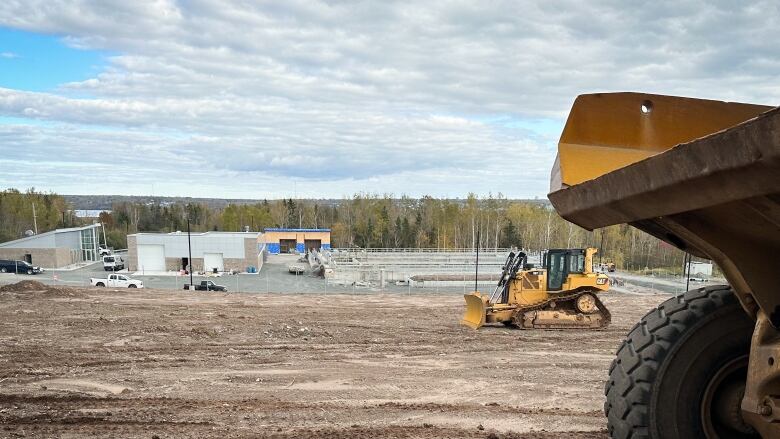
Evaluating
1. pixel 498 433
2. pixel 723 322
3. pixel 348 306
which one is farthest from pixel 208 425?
pixel 348 306

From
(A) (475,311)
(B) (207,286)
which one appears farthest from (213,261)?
(A) (475,311)

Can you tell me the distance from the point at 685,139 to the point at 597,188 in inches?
40.2

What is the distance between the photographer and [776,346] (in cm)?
249

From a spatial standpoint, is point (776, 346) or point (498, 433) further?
point (498, 433)

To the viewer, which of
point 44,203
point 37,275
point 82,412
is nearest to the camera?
point 82,412

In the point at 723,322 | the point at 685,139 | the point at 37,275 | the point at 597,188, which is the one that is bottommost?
the point at 37,275

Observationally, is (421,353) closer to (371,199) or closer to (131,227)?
(371,199)

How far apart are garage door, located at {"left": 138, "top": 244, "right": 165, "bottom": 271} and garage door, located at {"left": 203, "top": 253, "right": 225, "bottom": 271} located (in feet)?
11.9

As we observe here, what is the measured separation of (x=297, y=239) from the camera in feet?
243

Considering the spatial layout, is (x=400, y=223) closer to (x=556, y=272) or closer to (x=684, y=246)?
(x=556, y=272)

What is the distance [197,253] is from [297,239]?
1028 inches

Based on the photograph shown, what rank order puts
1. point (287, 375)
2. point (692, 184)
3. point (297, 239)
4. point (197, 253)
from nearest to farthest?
point (692, 184) < point (287, 375) < point (197, 253) < point (297, 239)

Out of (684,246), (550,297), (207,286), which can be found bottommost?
(207,286)

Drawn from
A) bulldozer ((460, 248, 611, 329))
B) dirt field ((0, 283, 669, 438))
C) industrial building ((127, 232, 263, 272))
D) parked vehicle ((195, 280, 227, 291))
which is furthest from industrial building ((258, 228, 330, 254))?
bulldozer ((460, 248, 611, 329))
